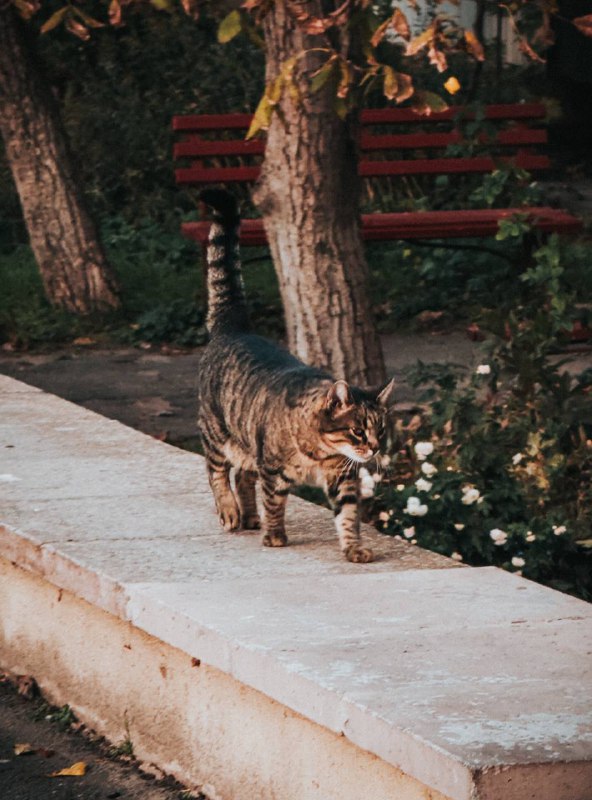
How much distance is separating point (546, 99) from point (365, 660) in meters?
13.5

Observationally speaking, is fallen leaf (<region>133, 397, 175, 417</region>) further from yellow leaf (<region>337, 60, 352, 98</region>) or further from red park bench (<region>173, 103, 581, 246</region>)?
yellow leaf (<region>337, 60, 352, 98</region>)

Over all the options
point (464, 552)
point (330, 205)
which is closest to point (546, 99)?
point (330, 205)

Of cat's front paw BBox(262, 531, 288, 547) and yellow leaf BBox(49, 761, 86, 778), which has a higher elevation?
cat's front paw BBox(262, 531, 288, 547)

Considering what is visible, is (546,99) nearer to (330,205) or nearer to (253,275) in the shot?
(253,275)

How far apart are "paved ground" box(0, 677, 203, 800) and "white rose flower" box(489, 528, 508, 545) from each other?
155cm

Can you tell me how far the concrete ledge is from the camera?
3393 millimetres

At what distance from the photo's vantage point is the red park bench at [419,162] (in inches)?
397

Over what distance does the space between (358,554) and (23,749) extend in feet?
3.91

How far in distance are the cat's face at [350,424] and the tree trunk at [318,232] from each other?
5.06ft

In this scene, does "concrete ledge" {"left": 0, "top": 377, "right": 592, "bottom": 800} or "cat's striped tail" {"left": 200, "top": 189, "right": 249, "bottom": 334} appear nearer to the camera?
"concrete ledge" {"left": 0, "top": 377, "right": 592, "bottom": 800}

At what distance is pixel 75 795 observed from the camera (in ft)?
13.5

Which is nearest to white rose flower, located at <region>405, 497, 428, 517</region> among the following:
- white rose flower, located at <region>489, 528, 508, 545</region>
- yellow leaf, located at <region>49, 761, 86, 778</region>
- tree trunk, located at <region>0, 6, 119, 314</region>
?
white rose flower, located at <region>489, 528, 508, 545</region>

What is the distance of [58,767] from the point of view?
4312 mm

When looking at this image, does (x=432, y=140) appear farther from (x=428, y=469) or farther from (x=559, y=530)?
(x=559, y=530)
